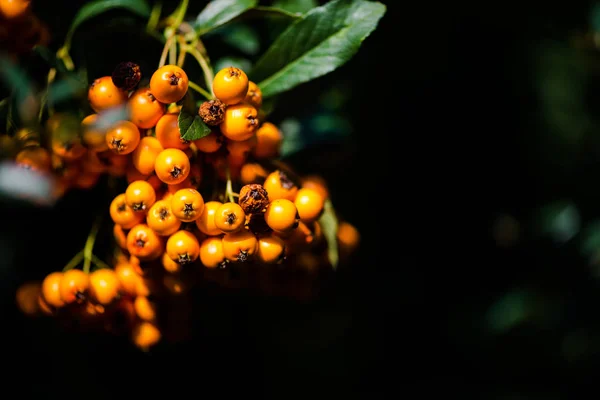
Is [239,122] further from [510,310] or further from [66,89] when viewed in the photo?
[510,310]

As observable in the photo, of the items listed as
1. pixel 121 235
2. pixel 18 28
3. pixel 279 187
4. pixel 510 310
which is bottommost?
pixel 510 310

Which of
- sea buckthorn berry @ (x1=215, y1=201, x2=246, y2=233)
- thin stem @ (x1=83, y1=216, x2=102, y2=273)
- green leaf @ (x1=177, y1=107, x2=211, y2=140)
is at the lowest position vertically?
thin stem @ (x1=83, y1=216, x2=102, y2=273)

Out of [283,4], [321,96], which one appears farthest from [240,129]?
[321,96]

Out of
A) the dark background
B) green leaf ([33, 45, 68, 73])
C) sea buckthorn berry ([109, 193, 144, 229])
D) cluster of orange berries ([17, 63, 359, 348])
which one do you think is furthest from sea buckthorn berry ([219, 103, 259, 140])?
the dark background

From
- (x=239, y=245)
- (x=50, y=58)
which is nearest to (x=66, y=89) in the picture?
(x=50, y=58)

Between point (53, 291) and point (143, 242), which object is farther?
point (53, 291)

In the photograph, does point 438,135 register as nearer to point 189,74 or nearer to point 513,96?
point 513,96

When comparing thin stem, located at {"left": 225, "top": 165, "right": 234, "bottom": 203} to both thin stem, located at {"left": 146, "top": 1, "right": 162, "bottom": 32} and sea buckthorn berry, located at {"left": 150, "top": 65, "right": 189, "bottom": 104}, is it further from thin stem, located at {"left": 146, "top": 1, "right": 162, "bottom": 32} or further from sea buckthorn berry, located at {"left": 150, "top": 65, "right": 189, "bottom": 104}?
thin stem, located at {"left": 146, "top": 1, "right": 162, "bottom": 32}

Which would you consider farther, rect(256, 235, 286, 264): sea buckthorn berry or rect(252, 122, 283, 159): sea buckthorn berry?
rect(252, 122, 283, 159): sea buckthorn berry
